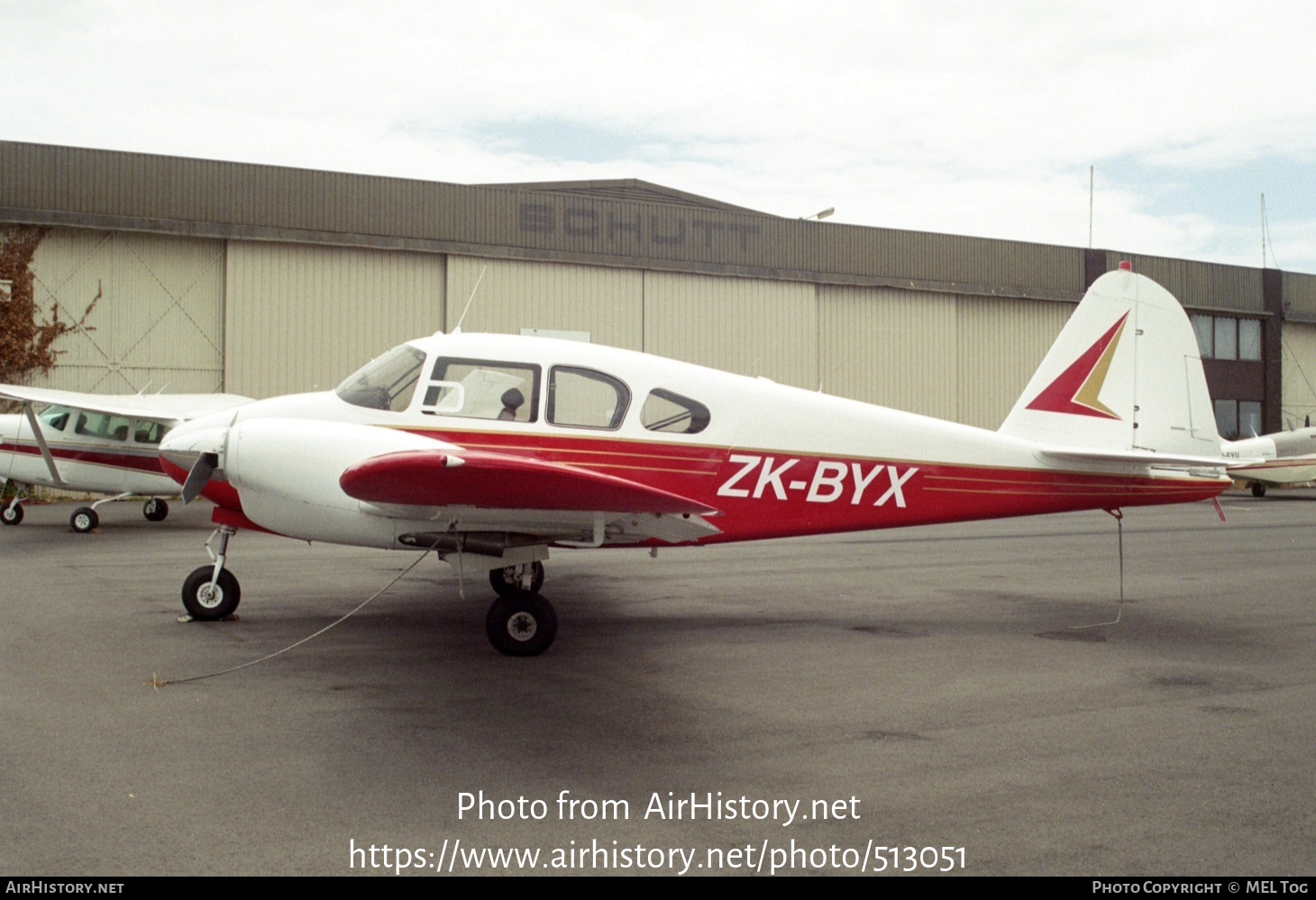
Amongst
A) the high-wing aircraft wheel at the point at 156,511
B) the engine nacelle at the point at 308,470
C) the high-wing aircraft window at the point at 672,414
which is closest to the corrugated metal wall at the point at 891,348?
the high-wing aircraft wheel at the point at 156,511

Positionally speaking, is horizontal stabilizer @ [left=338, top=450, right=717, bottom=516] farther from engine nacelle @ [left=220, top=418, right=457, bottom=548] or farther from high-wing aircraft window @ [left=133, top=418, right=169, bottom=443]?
high-wing aircraft window @ [left=133, top=418, right=169, bottom=443]

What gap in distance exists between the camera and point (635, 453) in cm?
754

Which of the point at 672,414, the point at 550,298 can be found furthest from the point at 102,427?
the point at 550,298

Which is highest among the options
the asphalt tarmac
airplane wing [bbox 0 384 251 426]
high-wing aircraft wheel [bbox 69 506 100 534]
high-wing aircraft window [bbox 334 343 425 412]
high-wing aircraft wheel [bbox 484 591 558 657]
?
airplane wing [bbox 0 384 251 426]

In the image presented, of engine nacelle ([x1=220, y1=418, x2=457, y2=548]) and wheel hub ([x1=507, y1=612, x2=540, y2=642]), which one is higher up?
engine nacelle ([x1=220, y1=418, x2=457, y2=548])

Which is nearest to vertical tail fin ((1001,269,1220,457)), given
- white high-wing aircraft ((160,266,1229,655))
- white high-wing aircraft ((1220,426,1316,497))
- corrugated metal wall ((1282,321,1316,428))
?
white high-wing aircraft ((160,266,1229,655))

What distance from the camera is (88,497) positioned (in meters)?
22.5

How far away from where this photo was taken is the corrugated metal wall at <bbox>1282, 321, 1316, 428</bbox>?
4009cm

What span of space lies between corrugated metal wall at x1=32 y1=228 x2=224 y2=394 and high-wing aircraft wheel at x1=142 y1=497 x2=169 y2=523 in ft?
21.7

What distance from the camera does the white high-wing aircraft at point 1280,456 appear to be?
27016 mm

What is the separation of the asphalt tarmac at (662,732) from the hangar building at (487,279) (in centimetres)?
1245

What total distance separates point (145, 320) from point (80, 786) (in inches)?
876

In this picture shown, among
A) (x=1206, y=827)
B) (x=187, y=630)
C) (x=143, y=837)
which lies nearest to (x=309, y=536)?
(x=187, y=630)

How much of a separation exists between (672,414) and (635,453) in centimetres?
44
